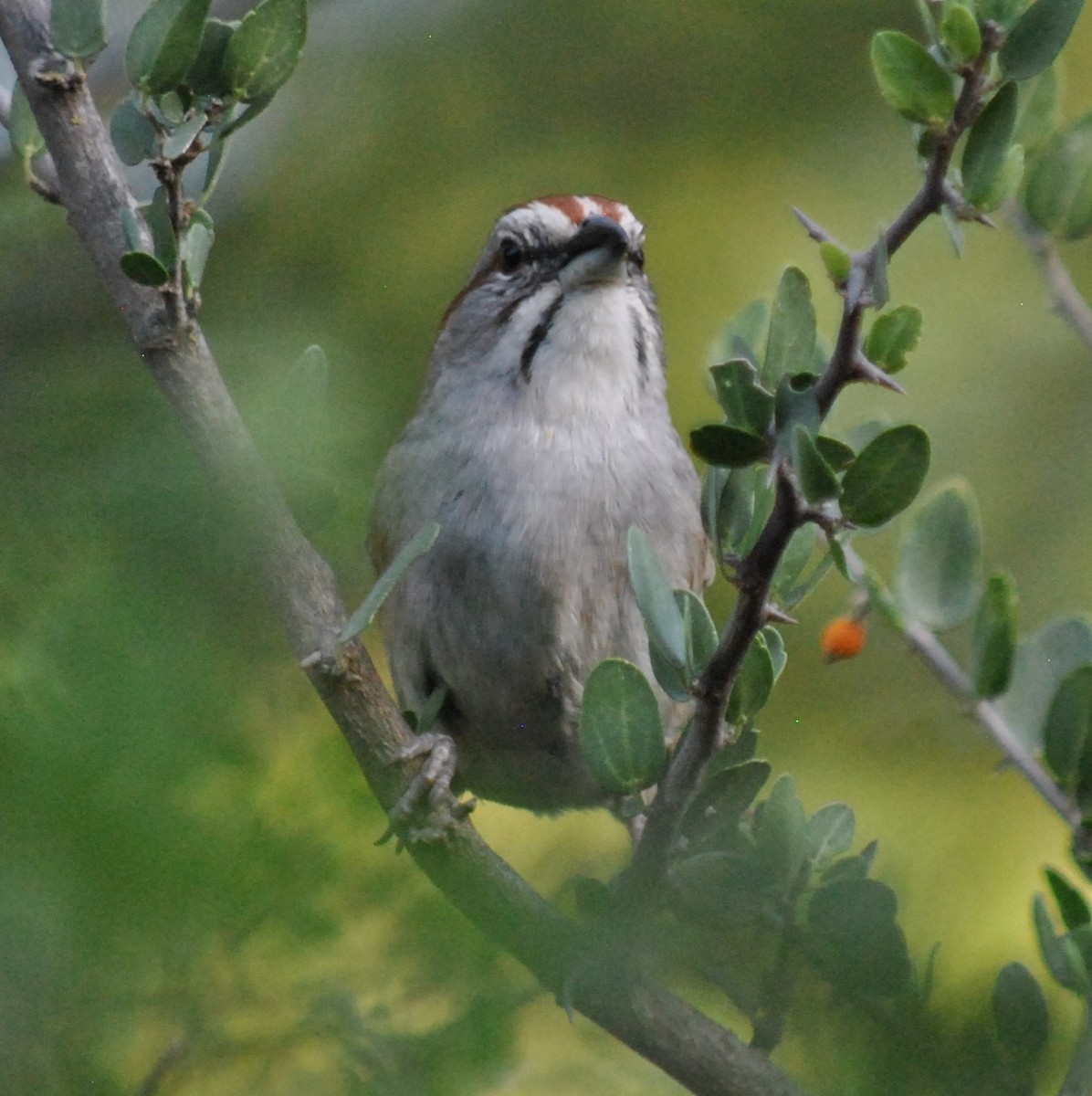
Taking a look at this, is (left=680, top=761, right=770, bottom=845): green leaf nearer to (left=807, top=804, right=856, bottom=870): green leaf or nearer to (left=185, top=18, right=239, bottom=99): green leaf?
(left=807, top=804, right=856, bottom=870): green leaf

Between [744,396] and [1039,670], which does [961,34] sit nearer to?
[744,396]

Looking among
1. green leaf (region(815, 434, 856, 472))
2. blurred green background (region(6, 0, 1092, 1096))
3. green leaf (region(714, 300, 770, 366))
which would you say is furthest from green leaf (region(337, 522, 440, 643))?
green leaf (region(714, 300, 770, 366))

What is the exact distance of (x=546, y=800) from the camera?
355cm

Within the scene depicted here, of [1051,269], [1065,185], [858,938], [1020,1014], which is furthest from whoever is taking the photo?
[1051,269]

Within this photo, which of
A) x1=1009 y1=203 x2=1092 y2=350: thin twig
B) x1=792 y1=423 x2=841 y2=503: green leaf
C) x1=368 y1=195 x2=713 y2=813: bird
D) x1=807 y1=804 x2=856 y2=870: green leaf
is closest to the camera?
x1=792 y1=423 x2=841 y2=503: green leaf

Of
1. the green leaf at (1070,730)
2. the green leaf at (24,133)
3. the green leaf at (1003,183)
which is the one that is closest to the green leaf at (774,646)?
the green leaf at (1070,730)

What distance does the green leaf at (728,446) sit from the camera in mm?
1504

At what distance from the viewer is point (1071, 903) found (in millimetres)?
1630

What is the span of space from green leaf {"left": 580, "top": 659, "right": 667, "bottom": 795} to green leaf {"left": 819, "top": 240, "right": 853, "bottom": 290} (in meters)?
0.48

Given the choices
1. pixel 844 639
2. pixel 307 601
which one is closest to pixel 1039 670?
pixel 844 639

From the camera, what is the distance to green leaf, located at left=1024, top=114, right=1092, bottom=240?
2.12m

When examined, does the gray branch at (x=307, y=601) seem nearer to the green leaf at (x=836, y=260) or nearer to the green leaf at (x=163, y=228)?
the green leaf at (x=163, y=228)

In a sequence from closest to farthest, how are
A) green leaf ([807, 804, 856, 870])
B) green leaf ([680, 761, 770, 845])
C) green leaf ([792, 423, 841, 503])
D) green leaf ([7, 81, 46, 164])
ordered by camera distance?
green leaf ([792, 423, 841, 503]) < green leaf ([680, 761, 770, 845]) < green leaf ([807, 804, 856, 870]) < green leaf ([7, 81, 46, 164])

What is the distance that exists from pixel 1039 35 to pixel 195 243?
945 millimetres
